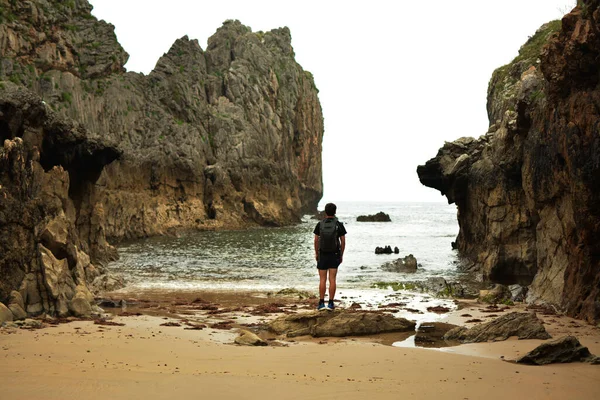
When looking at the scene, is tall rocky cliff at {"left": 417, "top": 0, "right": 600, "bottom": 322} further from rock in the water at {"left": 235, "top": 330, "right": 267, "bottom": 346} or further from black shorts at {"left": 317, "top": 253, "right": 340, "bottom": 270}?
rock in the water at {"left": 235, "top": 330, "right": 267, "bottom": 346}

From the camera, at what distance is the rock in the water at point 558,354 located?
26.2 feet

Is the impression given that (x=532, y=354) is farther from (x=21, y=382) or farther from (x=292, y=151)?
(x=292, y=151)

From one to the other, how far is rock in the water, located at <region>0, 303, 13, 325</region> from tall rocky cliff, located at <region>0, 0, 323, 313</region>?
10.1m

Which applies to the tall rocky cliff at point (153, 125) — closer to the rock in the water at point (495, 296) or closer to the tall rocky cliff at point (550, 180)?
the rock in the water at point (495, 296)

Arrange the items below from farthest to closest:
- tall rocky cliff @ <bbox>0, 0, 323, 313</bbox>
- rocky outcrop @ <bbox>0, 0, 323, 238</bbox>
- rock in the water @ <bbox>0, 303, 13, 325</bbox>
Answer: rocky outcrop @ <bbox>0, 0, 323, 238</bbox> < tall rocky cliff @ <bbox>0, 0, 323, 313</bbox> < rock in the water @ <bbox>0, 303, 13, 325</bbox>

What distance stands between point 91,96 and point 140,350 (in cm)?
7011

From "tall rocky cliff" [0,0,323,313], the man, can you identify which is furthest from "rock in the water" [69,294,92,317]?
"tall rocky cliff" [0,0,323,313]

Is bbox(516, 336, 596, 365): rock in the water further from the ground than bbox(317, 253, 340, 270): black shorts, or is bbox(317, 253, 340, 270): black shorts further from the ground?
bbox(317, 253, 340, 270): black shorts

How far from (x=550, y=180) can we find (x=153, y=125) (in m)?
69.8

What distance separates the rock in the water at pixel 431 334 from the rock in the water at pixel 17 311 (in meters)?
7.70

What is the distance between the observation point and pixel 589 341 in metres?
9.97

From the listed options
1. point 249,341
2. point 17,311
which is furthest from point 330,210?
point 17,311

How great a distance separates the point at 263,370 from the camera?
7.34 m

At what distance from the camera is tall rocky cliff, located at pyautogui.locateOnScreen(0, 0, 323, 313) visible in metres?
31.0
